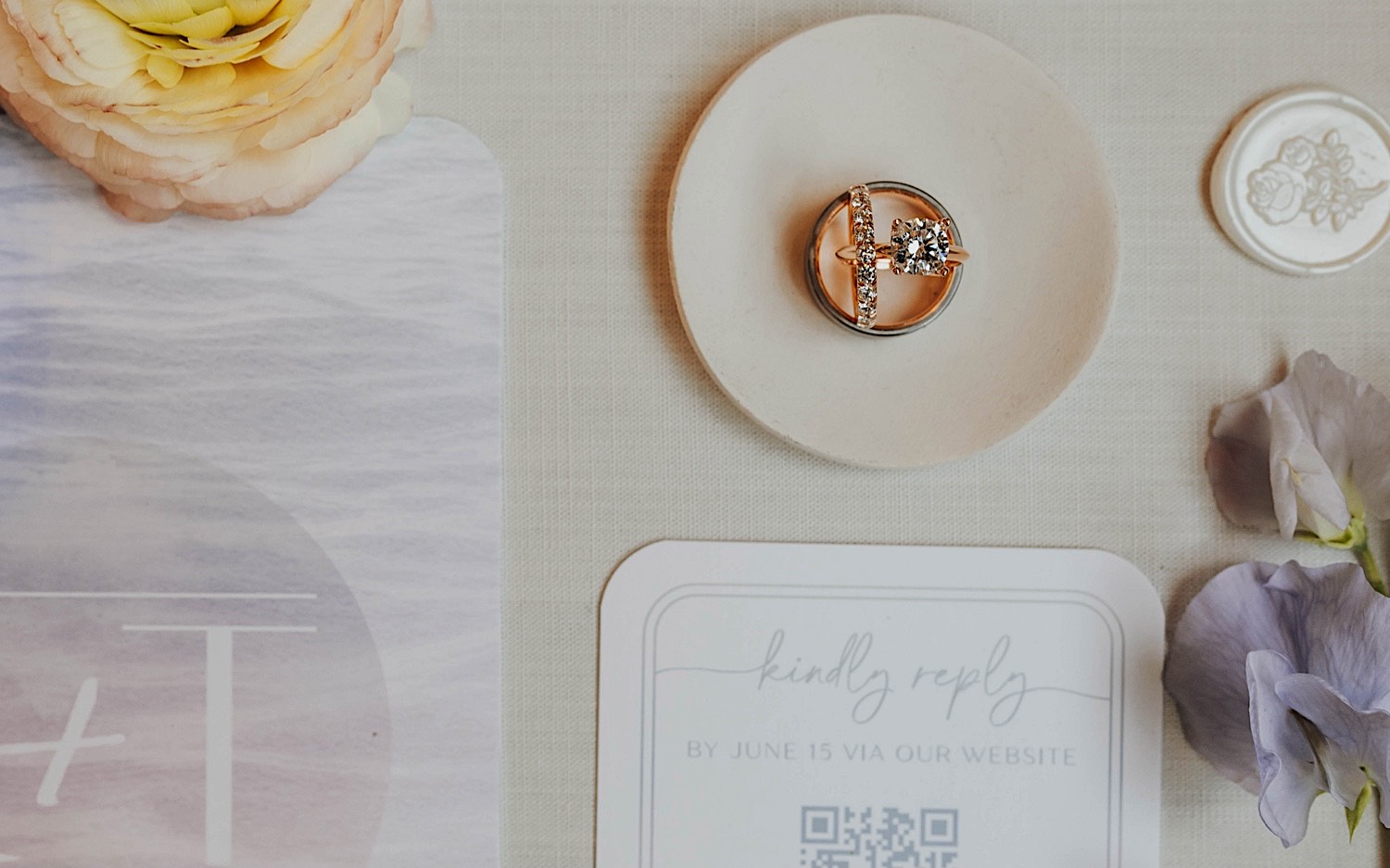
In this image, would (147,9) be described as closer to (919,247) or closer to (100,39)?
(100,39)

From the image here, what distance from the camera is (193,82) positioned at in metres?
0.46

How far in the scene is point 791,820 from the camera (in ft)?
Answer: 1.64

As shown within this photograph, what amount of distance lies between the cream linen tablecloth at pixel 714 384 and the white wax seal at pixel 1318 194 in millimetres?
12

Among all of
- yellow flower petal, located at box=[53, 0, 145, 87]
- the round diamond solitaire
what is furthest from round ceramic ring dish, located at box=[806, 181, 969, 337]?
yellow flower petal, located at box=[53, 0, 145, 87]

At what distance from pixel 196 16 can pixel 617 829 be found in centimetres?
48

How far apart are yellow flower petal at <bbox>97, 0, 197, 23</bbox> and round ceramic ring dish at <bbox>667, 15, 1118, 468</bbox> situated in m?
0.26

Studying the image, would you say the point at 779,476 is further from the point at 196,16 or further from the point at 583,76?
the point at 196,16

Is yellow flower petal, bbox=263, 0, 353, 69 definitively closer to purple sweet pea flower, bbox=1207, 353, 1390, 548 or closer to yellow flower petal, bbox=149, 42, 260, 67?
yellow flower petal, bbox=149, 42, 260, 67

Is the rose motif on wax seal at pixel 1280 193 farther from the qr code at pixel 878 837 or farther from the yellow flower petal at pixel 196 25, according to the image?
the yellow flower petal at pixel 196 25

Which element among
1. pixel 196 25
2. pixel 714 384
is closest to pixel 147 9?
pixel 196 25

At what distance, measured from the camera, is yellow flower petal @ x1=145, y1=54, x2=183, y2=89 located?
0.45 meters

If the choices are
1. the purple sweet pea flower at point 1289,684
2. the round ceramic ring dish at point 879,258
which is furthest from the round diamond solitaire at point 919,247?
the purple sweet pea flower at point 1289,684

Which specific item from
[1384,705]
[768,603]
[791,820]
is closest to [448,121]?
[768,603]

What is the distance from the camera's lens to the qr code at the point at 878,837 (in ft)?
1.64
